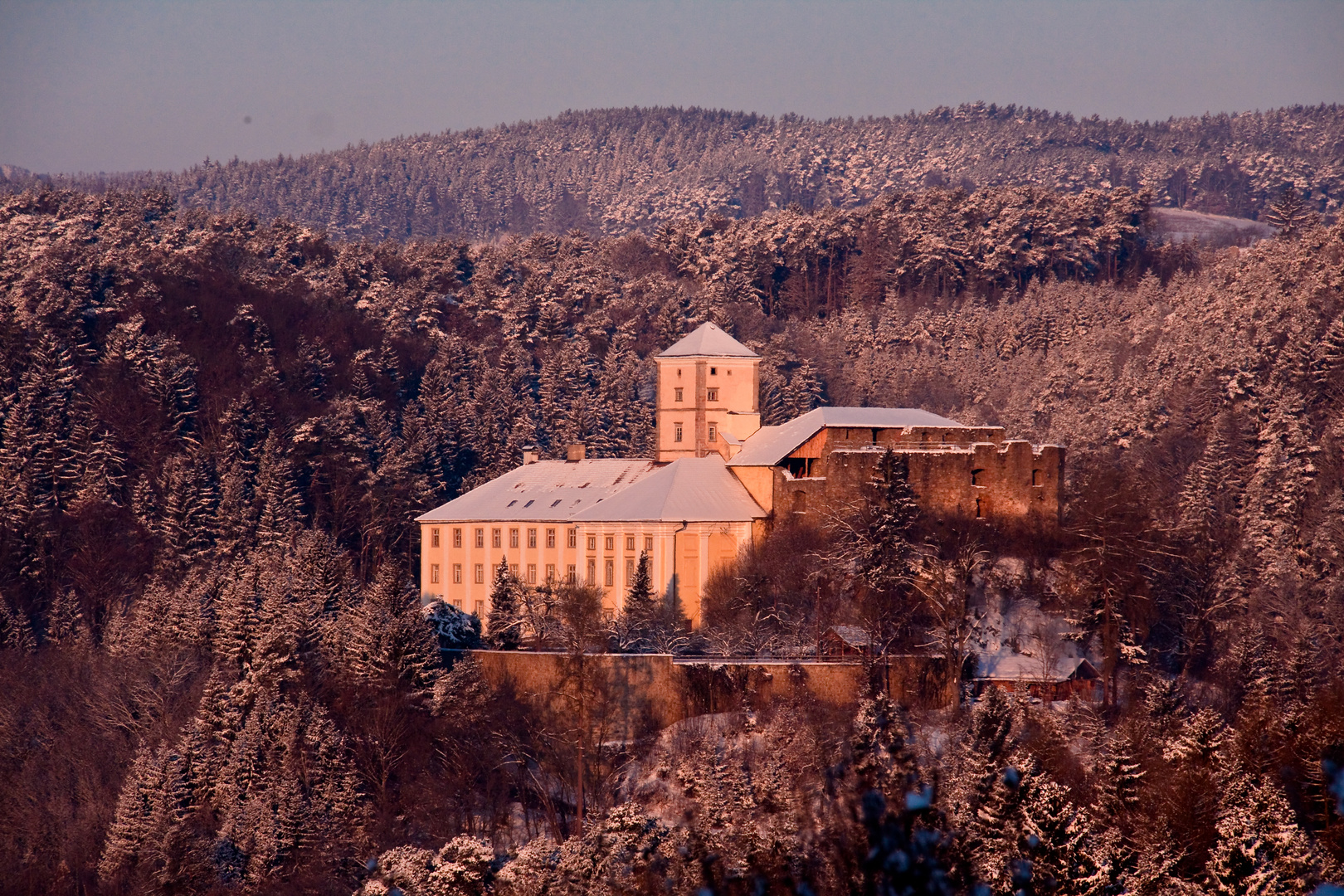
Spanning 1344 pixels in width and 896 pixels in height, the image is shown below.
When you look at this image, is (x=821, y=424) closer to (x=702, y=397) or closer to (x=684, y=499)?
(x=684, y=499)

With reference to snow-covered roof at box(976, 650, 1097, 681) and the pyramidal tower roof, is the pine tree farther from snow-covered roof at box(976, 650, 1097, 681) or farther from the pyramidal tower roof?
the pyramidal tower roof

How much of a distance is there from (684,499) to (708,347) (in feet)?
46.1

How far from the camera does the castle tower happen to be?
249ft

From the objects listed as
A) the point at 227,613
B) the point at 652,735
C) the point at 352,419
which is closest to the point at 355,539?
the point at 352,419

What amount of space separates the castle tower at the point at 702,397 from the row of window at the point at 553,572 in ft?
28.0

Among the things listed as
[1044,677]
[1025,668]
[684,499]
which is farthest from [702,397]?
[1044,677]

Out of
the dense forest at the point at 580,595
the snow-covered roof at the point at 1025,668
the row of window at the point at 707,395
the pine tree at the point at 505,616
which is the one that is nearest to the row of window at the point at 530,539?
the pine tree at the point at 505,616

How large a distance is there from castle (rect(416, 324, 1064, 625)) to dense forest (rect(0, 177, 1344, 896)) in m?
1.72

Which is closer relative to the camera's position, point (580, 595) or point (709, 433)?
point (580, 595)

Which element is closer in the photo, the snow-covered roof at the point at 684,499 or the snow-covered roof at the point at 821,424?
the snow-covered roof at the point at 684,499

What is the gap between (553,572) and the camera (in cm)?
6819

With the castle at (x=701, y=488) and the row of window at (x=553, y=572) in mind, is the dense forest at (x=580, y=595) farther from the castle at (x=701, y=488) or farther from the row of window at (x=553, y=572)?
the row of window at (x=553, y=572)

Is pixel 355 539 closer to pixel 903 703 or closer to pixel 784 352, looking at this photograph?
pixel 784 352

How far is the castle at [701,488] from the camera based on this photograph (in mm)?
61594
